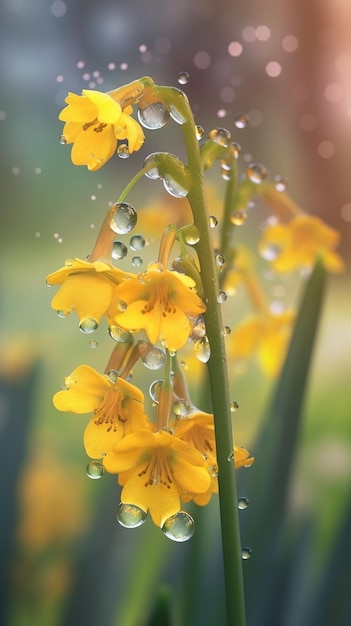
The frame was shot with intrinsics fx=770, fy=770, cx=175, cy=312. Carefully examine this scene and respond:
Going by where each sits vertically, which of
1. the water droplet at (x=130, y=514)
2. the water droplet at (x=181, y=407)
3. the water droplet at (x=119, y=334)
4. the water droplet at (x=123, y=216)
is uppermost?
the water droplet at (x=123, y=216)

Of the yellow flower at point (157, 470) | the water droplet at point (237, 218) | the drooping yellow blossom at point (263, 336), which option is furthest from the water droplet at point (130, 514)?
the drooping yellow blossom at point (263, 336)

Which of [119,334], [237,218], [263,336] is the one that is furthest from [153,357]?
[263,336]

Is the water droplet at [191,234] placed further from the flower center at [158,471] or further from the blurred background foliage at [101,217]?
the blurred background foliage at [101,217]

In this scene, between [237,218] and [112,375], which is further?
[237,218]

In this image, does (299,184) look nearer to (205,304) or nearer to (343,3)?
(343,3)

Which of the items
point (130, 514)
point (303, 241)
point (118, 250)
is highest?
point (303, 241)

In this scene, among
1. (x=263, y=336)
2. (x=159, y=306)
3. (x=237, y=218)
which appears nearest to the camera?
(x=159, y=306)

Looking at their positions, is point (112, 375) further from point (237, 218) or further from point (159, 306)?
point (237, 218)
